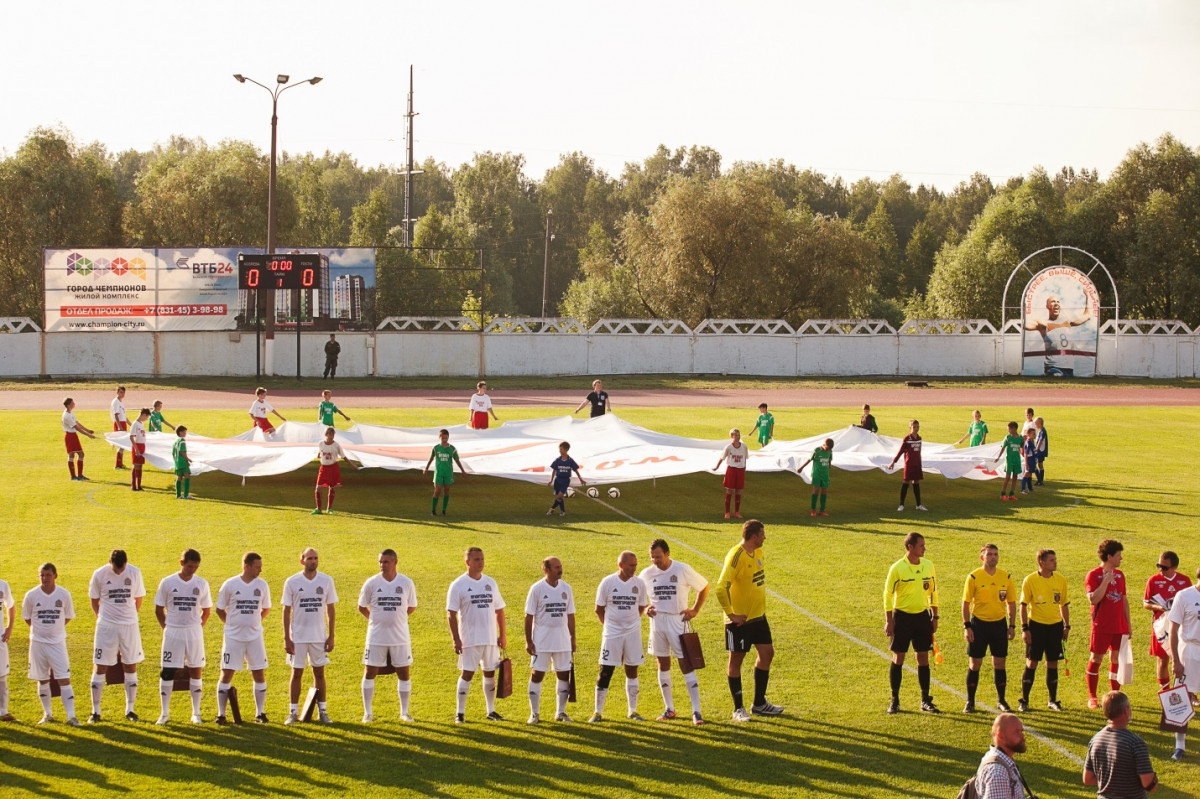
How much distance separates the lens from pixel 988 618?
40.9 feet

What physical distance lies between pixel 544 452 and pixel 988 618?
52.5ft

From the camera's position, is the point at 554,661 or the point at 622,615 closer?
the point at 622,615

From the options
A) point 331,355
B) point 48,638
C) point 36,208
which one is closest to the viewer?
point 48,638

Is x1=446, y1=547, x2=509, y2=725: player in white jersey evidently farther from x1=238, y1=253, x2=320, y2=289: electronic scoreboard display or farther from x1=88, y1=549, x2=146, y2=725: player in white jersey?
x1=238, y1=253, x2=320, y2=289: electronic scoreboard display

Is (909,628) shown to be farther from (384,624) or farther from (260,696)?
(260,696)

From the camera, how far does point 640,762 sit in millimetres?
10875

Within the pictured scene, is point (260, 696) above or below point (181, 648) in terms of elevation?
below

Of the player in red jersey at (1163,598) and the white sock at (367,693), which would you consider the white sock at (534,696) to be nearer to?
the white sock at (367,693)

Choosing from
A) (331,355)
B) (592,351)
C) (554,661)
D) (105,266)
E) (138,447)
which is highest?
(105,266)

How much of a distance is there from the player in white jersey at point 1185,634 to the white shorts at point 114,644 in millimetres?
10945

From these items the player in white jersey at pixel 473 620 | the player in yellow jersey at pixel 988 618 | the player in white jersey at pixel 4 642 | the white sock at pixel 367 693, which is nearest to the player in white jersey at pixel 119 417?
the player in white jersey at pixel 4 642

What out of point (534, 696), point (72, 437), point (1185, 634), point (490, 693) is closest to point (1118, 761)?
point (1185, 634)

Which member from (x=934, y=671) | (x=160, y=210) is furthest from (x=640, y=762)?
(x=160, y=210)

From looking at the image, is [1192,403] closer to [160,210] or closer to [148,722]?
[148,722]
